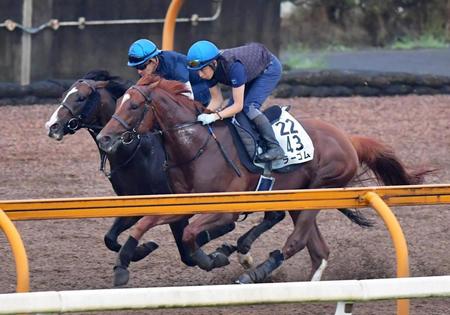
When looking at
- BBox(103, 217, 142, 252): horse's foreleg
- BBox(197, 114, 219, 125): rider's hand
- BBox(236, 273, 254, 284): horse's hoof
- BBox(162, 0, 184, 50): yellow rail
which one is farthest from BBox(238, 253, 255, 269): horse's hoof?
BBox(162, 0, 184, 50): yellow rail

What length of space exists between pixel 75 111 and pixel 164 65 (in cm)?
66

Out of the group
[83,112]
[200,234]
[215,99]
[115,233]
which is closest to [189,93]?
[215,99]

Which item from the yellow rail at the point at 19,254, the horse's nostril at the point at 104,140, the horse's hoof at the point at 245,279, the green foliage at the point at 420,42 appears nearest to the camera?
the yellow rail at the point at 19,254

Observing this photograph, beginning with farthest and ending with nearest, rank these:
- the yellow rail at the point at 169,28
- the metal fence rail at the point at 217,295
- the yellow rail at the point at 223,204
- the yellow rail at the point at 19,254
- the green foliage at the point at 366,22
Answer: the green foliage at the point at 366,22 → the yellow rail at the point at 169,28 → the yellow rail at the point at 223,204 → the yellow rail at the point at 19,254 → the metal fence rail at the point at 217,295

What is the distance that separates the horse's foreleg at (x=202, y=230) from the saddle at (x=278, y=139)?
407mm

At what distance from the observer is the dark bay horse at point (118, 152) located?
750cm

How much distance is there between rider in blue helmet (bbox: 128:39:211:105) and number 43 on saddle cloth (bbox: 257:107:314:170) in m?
0.61

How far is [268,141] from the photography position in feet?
25.0

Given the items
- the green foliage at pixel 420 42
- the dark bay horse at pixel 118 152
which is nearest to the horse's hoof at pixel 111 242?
the dark bay horse at pixel 118 152

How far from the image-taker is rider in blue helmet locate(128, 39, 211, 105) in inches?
305

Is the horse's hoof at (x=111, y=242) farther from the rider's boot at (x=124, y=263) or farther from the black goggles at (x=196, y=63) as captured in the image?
the black goggles at (x=196, y=63)

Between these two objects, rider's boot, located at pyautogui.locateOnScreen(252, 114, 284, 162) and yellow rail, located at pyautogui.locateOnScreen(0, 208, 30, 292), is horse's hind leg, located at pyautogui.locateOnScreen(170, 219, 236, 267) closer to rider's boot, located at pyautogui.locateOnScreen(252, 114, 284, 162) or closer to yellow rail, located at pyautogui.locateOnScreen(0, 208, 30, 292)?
rider's boot, located at pyautogui.locateOnScreen(252, 114, 284, 162)

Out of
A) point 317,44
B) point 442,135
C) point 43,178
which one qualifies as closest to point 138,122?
point 43,178

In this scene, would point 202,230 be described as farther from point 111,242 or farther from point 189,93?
point 189,93
